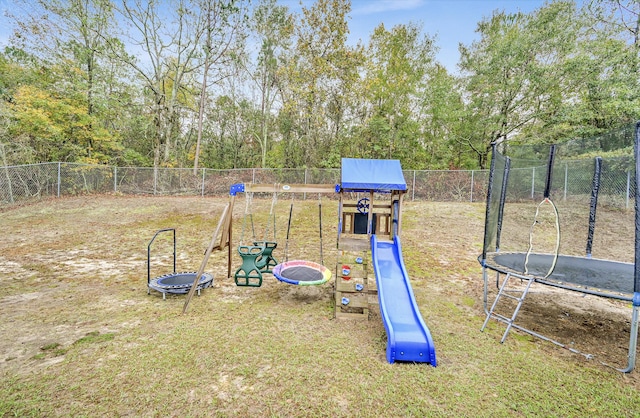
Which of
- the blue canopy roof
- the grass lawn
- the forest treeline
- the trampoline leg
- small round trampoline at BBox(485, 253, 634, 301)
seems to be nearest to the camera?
the grass lawn

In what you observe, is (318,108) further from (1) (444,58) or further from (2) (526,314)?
(2) (526,314)

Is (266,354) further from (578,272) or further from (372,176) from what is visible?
(578,272)

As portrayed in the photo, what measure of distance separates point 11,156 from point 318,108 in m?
14.3

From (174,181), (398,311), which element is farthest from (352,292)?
(174,181)

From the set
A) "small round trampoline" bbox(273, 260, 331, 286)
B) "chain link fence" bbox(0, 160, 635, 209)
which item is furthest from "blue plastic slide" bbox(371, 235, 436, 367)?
"chain link fence" bbox(0, 160, 635, 209)

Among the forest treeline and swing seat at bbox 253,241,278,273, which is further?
the forest treeline

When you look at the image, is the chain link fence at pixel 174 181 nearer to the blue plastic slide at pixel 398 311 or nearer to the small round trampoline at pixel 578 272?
the small round trampoline at pixel 578 272

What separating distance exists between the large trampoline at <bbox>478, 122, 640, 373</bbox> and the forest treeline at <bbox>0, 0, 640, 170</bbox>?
22.9ft

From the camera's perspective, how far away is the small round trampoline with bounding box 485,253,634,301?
2.76m

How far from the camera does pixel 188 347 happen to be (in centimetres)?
279

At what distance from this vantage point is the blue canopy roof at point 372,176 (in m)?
3.77

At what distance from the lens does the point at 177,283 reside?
168 inches

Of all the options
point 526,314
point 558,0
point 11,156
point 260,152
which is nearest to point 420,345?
point 526,314

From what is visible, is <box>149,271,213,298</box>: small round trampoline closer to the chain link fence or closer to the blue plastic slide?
the blue plastic slide
